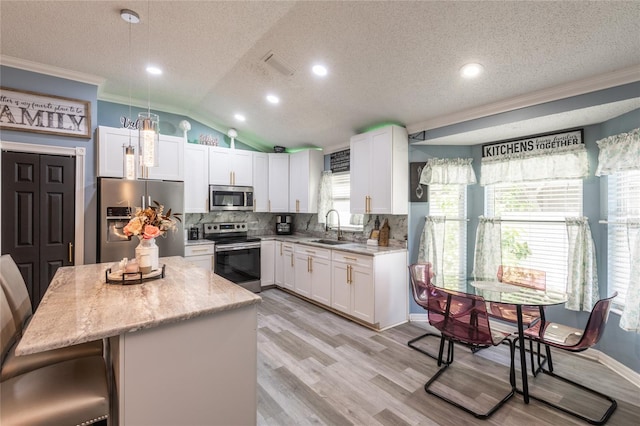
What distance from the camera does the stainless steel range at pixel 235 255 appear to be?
447cm

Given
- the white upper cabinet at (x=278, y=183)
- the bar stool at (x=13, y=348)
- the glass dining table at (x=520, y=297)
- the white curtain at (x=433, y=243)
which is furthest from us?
the white upper cabinet at (x=278, y=183)

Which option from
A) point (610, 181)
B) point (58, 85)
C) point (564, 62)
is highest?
point (58, 85)

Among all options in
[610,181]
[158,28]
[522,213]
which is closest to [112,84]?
[158,28]

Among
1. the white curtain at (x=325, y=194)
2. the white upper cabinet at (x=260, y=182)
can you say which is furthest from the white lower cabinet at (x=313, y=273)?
the white upper cabinet at (x=260, y=182)

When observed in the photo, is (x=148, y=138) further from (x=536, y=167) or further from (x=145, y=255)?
(x=536, y=167)

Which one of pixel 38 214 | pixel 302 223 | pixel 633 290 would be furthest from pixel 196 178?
pixel 633 290

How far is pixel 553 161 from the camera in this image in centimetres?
305

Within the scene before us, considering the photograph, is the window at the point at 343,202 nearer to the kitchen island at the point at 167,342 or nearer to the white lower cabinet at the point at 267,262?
the white lower cabinet at the point at 267,262

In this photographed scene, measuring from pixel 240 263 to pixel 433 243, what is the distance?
283 centimetres

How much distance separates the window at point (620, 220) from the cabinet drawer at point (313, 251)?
2.84m

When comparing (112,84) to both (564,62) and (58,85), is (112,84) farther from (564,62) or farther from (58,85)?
(564,62)

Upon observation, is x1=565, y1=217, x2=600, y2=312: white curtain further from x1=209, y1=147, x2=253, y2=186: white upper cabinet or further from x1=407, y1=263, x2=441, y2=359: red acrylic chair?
x1=209, y1=147, x2=253, y2=186: white upper cabinet

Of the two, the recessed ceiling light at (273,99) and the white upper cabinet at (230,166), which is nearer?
the recessed ceiling light at (273,99)

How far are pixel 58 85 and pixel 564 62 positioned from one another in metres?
4.80
